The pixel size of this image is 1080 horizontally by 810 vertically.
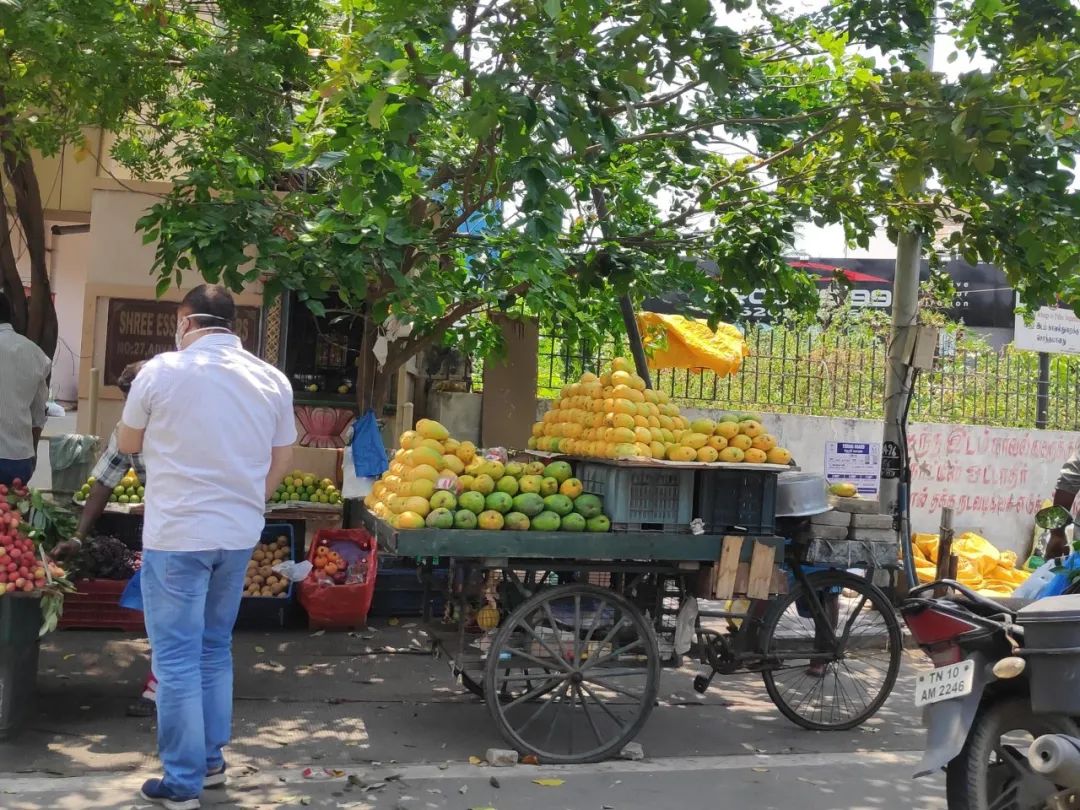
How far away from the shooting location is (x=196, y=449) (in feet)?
13.9

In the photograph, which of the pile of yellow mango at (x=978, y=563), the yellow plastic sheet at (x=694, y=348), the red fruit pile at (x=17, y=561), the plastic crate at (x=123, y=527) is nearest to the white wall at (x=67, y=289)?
the plastic crate at (x=123, y=527)

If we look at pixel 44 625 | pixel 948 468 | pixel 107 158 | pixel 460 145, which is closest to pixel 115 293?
pixel 107 158

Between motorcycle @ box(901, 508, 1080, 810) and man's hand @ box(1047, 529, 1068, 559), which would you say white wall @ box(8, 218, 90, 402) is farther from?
motorcycle @ box(901, 508, 1080, 810)

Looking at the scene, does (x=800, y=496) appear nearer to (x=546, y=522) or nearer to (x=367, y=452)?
(x=546, y=522)

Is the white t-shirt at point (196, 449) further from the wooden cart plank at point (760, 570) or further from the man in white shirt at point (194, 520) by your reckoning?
the wooden cart plank at point (760, 570)

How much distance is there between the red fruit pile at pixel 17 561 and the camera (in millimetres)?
4816

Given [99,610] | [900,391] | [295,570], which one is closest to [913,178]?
[900,391]

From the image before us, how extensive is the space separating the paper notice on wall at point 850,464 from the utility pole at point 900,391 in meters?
0.61

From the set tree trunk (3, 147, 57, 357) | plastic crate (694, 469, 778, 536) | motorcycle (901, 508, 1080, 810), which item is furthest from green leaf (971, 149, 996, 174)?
tree trunk (3, 147, 57, 357)

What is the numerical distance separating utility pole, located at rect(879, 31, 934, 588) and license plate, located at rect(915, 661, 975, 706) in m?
4.60

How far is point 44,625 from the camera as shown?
5055mm

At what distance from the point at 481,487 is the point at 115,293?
19.9 ft

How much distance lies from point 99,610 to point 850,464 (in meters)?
6.05

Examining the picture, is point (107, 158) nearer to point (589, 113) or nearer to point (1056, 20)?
point (589, 113)
